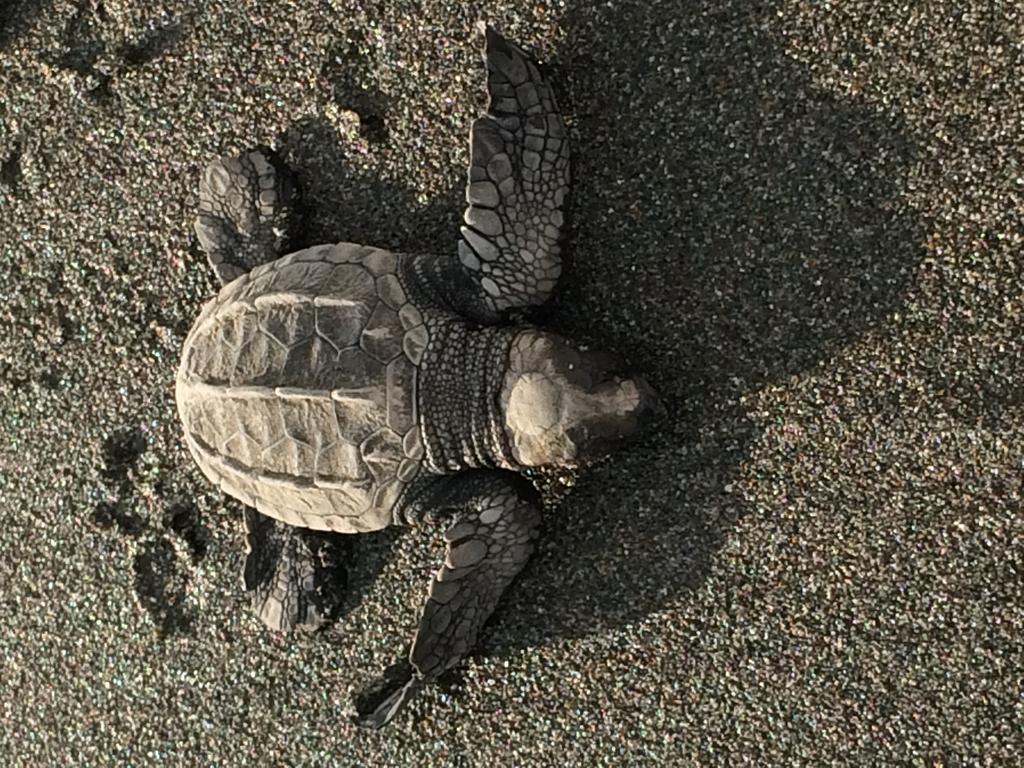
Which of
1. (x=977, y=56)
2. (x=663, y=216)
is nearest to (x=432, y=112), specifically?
(x=663, y=216)

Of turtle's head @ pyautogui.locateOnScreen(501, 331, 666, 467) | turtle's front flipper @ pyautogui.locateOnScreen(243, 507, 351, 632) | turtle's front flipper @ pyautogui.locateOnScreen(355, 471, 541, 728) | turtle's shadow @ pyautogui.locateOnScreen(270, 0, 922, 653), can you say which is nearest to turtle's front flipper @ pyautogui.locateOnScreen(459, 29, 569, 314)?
turtle's shadow @ pyautogui.locateOnScreen(270, 0, 922, 653)

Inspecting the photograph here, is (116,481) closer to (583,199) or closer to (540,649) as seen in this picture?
(540,649)

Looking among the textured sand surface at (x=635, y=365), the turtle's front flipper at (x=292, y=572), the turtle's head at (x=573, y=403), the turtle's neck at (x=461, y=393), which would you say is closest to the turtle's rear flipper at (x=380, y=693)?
the textured sand surface at (x=635, y=365)

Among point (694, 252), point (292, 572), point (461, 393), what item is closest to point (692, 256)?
point (694, 252)

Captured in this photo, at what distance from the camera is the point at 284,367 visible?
2.12 m

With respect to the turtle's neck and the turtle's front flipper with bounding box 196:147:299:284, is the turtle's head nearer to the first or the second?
the turtle's neck

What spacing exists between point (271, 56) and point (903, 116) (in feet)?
5.13

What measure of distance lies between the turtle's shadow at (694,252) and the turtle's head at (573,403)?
0.21 metres

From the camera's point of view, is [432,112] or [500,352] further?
[432,112]

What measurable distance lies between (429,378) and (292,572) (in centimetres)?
69

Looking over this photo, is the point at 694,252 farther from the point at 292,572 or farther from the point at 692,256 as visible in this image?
the point at 292,572

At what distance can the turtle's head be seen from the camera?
196 cm

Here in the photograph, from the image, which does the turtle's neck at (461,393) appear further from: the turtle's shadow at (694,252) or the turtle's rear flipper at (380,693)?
the turtle's rear flipper at (380,693)

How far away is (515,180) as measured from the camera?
6.98 ft
